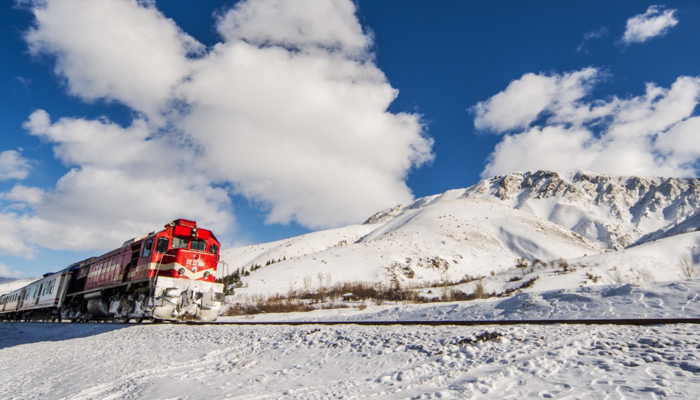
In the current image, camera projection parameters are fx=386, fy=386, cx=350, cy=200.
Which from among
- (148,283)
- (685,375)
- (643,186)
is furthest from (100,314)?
(643,186)

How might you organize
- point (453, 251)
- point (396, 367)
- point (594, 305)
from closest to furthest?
point (396, 367)
point (594, 305)
point (453, 251)

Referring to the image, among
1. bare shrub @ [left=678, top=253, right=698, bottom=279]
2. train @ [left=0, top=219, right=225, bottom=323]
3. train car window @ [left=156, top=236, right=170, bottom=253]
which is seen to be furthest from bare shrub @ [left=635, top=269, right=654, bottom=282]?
train car window @ [left=156, top=236, right=170, bottom=253]

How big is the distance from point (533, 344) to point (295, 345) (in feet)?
14.5

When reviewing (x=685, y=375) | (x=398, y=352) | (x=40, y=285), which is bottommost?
(x=685, y=375)

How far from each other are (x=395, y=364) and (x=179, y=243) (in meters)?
13.1

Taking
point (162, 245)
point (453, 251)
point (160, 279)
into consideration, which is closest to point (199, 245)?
point (162, 245)

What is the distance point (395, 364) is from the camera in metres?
5.73

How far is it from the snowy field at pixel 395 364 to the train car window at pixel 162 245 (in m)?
4.87

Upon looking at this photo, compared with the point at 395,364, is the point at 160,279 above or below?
above

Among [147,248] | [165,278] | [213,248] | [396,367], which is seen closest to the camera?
[396,367]

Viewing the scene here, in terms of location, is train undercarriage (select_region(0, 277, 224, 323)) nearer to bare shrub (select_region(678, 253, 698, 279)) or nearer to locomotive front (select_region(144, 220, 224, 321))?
locomotive front (select_region(144, 220, 224, 321))

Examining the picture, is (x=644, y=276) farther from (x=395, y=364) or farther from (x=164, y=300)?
(x=164, y=300)

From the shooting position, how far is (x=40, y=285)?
27.0 meters

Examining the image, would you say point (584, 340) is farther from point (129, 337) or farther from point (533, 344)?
point (129, 337)
